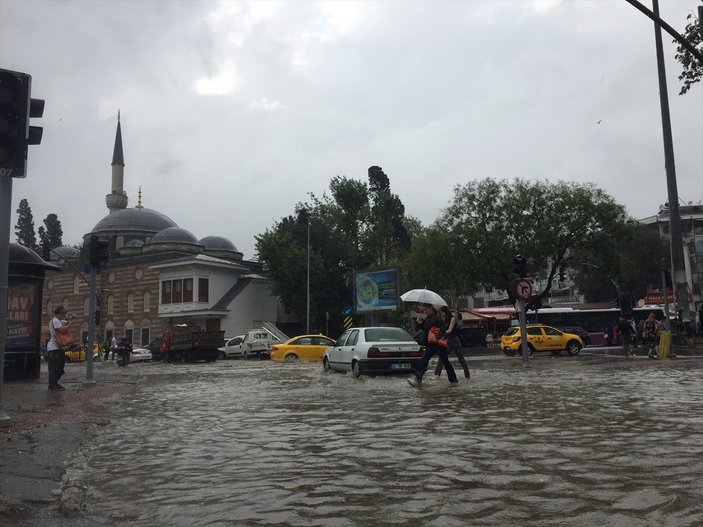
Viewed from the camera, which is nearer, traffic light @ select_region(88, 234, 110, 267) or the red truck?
traffic light @ select_region(88, 234, 110, 267)

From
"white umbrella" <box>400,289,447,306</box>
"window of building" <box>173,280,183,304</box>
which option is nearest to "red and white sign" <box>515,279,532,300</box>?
"white umbrella" <box>400,289,447,306</box>

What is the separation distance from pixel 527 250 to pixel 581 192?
4754 millimetres

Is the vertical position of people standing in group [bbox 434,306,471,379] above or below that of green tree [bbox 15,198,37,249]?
below

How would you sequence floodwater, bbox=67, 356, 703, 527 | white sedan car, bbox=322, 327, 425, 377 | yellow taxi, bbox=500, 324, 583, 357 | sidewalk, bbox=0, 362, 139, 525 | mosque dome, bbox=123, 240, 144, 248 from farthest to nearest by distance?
mosque dome, bbox=123, 240, 144, 248, yellow taxi, bbox=500, 324, 583, 357, white sedan car, bbox=322, 327, 425, 377, sidewalk, bbox=0, 362, 139, 525, floodwater, bbox=67, 356, 703, 527

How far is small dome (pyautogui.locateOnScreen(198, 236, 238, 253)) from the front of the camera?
72.1 metres

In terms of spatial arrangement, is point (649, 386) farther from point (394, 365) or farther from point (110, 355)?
point (110, 355)

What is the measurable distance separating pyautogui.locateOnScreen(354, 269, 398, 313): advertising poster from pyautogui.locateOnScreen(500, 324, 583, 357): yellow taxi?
31.4 feet

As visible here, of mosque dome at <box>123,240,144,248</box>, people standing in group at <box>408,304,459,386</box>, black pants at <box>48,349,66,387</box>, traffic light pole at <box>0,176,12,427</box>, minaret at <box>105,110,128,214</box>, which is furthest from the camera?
minaret at <box>105,110,128,214</box>

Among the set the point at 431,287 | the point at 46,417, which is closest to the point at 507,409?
the point at 46,417

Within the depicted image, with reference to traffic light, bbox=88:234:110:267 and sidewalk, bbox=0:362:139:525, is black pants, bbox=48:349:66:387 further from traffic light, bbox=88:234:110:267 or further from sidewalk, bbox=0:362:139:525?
traffic light, bbox=88:234:110:267

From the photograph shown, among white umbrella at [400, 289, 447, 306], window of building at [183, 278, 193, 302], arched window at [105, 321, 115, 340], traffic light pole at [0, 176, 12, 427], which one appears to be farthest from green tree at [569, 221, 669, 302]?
traffic light pole at [0, 176, 12, 427]

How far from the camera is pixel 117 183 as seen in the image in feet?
279

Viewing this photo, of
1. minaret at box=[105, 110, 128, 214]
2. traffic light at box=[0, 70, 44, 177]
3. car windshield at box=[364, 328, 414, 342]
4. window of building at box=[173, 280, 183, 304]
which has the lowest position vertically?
car windshield at box=[364, 328, 414, 342]

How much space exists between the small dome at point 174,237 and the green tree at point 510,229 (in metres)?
33.5
